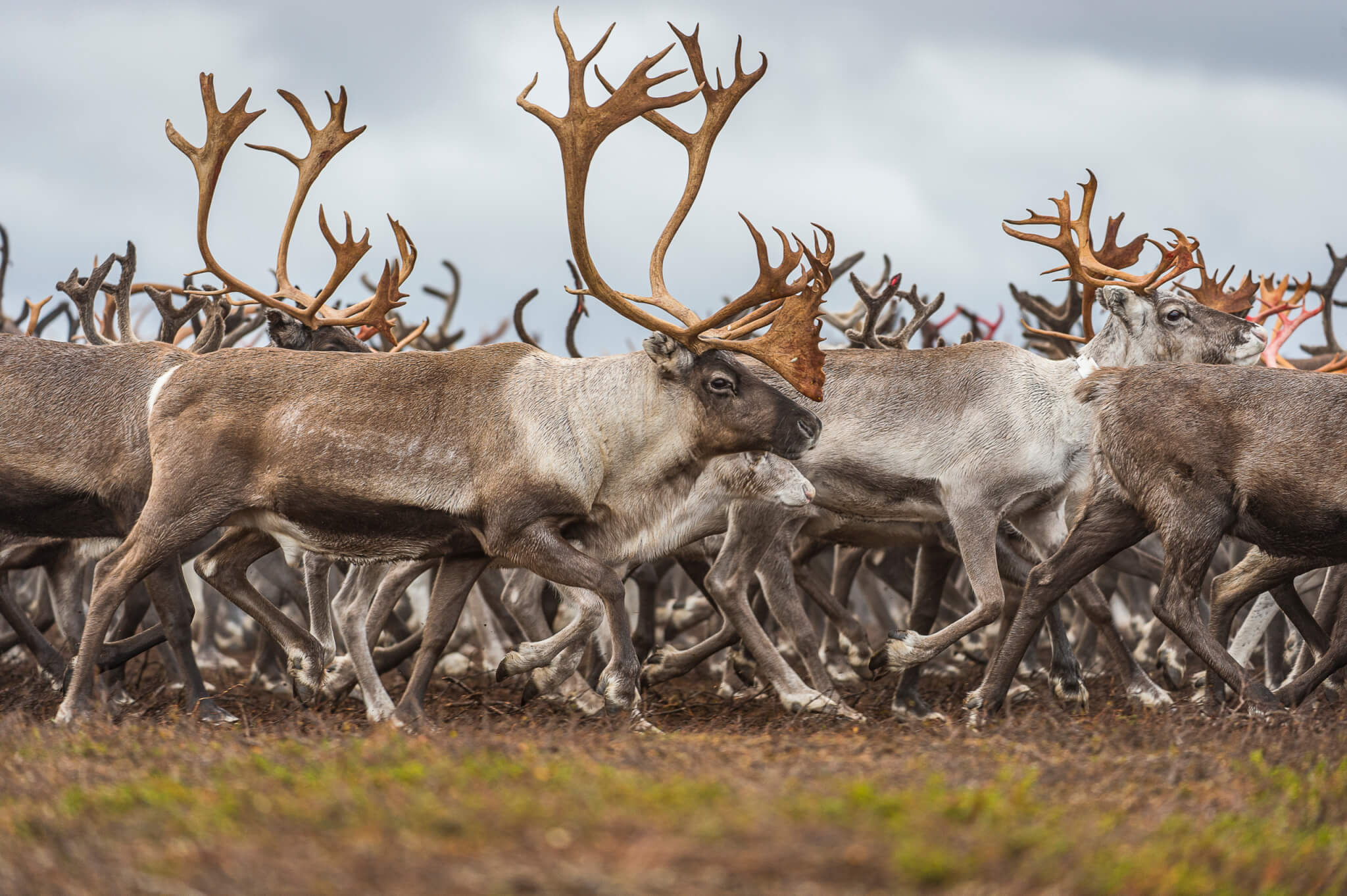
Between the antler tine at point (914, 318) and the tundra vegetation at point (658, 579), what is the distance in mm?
771

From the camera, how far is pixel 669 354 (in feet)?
22.1

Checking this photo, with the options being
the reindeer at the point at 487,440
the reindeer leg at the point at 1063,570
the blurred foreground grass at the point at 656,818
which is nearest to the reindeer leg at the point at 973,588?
the reindeer leg at the point at 1063,570

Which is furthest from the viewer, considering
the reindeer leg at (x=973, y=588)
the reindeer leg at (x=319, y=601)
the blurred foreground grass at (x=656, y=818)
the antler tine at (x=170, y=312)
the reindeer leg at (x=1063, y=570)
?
the antler tine at (x=170, y=312)

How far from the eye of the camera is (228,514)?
6.46 metres

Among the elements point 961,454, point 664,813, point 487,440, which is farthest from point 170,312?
point 664,813

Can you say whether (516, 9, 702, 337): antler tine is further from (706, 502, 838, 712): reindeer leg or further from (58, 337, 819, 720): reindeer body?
(706, 502, 838, 712): reindeer leg

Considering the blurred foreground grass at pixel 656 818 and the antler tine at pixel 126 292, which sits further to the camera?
the antler tine at pixel 126 292

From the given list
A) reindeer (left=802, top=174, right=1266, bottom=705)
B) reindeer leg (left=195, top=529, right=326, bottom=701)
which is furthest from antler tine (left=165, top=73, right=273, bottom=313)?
reindeer (left=802, top=174, right=1266, bottom=705)

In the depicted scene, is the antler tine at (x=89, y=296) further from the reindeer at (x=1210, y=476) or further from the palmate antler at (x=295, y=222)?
the reindeer at (x=1210, y=476)

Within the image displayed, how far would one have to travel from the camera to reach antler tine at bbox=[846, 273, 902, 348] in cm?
980

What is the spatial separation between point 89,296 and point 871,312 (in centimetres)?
502

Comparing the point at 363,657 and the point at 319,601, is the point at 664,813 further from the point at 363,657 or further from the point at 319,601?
the point at 319,601

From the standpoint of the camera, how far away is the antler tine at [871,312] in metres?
9.80

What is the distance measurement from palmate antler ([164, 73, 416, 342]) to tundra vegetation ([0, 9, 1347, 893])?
0.08 ft
